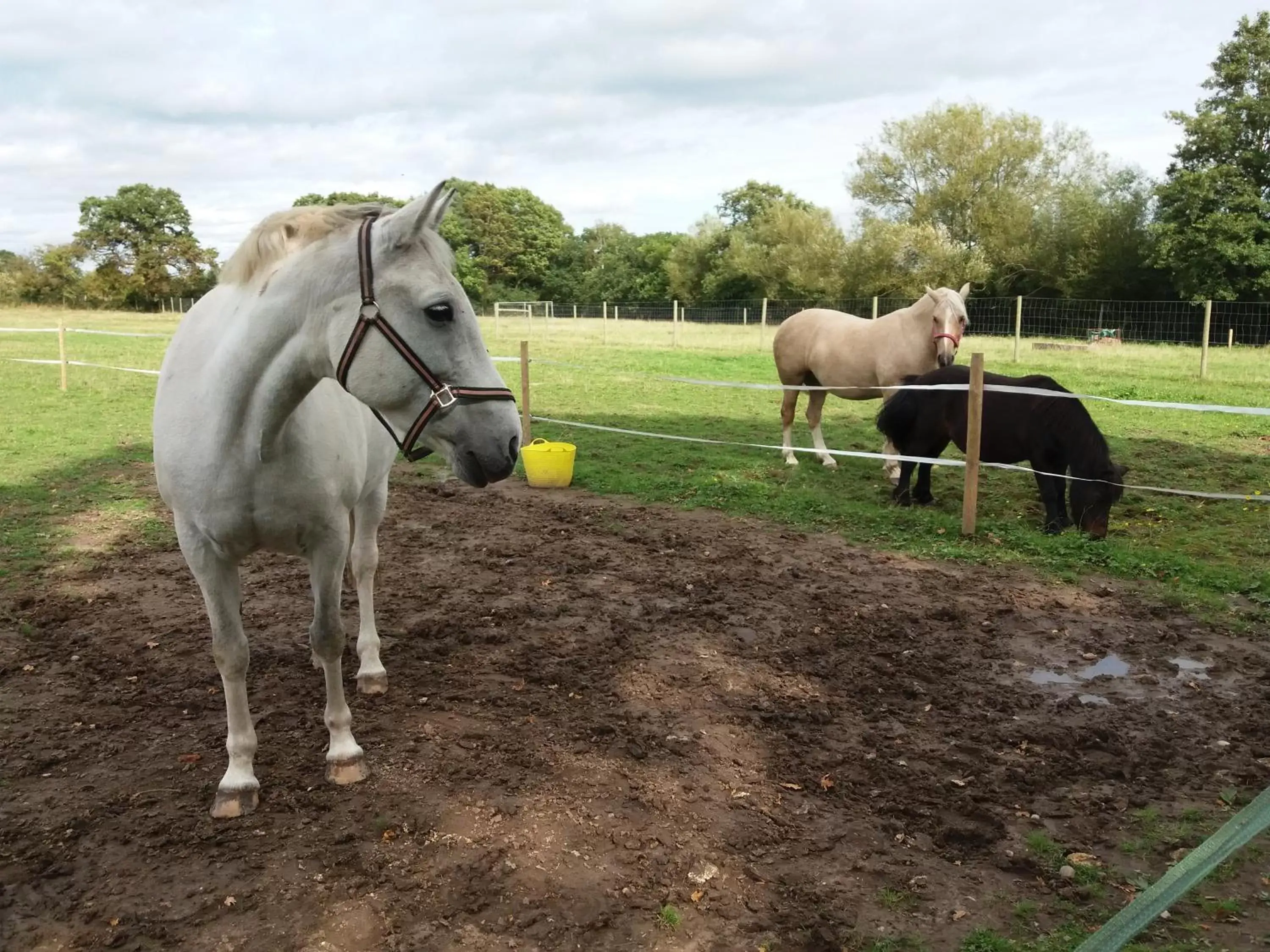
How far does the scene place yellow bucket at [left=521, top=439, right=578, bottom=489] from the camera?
7.38 m

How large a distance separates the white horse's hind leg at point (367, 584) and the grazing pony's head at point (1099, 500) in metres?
4.78

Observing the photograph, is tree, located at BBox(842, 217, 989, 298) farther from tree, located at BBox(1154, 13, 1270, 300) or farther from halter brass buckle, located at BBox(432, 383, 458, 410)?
halter brass buckle, located at BBox(432, 383, 458, 410)

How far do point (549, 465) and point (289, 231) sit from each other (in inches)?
198

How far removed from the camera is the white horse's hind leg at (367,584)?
12.3 ft

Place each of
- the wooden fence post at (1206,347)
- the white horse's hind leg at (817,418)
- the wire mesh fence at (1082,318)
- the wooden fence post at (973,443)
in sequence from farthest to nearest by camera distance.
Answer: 1. the wire mesh fence at (1082,318)
2. the wooden fence post at (1206,347)
3. the white horse's hind leg at (817,418)
4. the wooden fence post at (973,443)

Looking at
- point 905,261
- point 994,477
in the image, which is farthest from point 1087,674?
point 905,261

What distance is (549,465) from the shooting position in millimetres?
7367

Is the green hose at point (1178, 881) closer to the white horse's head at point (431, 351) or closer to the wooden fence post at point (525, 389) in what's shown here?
the white horse's head at point (431, 351)

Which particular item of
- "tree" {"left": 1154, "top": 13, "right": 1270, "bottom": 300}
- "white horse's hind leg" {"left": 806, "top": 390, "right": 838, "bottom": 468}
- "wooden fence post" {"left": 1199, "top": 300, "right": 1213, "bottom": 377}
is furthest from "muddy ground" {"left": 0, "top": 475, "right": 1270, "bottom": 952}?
"tree" {"left": 1154, "top": 13, "right": 1270, "bottom": 300}

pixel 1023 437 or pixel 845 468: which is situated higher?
pixel 1023 437

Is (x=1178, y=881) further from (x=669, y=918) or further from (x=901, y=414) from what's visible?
(x=901, y=414)

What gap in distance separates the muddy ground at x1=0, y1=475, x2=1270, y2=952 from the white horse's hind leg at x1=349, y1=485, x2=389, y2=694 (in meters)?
0.12

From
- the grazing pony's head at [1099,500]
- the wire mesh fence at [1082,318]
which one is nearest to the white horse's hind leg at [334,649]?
the grazing pony's head at [1099,500]

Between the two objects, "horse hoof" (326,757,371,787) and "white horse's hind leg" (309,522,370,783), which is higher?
"white horse's hind leg" (309,522,370,783)
